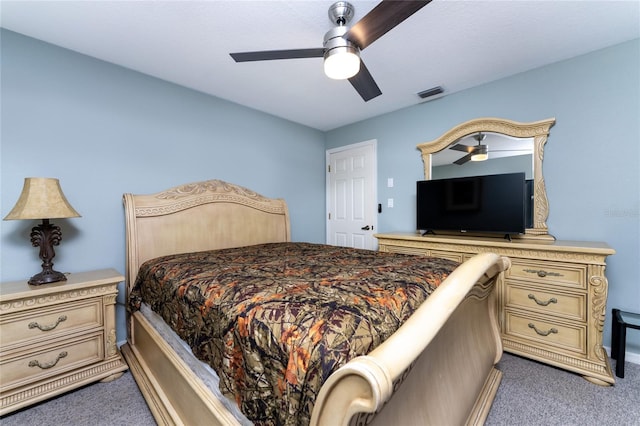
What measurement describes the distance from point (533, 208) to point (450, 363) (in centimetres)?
204

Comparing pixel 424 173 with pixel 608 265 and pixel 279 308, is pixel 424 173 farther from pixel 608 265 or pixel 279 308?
pixel 279 308

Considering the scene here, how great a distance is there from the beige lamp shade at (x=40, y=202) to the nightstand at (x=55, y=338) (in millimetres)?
468

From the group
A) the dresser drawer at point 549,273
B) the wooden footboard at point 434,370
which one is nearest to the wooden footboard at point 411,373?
the wooden footboard at point 434,370

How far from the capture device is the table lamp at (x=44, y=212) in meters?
1.71

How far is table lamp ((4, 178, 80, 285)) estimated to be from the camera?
5.62 feet

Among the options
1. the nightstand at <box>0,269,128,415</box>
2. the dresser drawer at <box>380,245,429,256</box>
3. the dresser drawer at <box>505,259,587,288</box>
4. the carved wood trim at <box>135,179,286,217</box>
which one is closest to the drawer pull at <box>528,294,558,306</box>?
the dresser drawer at <box>505,259,587,288</box>

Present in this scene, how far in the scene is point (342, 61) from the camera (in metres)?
1.55

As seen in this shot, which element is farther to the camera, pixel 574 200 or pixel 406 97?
pixel 406 97

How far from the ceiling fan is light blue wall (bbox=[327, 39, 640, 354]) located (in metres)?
1.83

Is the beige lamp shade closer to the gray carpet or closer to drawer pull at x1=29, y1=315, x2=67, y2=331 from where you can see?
drawer pull at x1=29, y1=315, x2=67, y2=331

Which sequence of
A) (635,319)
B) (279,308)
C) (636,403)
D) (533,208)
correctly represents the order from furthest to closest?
(533,208) → (635,319) → (636,403) → (279,308)

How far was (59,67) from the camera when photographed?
2.11 metres

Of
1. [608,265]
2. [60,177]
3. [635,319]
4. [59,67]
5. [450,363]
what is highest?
[59,67]

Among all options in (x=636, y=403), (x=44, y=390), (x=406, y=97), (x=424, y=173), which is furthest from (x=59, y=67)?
(x=636, y=403)
